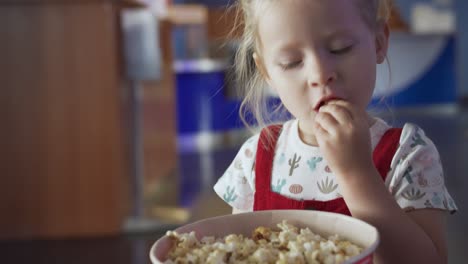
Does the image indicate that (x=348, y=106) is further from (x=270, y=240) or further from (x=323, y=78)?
(x=270, y=240)

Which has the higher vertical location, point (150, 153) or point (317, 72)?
point (317, 72)

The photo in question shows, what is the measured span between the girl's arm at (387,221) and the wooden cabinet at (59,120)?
2255 millimetres

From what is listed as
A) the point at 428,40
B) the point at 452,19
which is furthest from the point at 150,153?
the point at 452,19

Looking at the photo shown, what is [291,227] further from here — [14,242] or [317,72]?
[14,242]

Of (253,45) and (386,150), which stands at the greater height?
(253,45)

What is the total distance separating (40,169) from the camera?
111 inches

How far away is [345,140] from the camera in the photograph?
665mm

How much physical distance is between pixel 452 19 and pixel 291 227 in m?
8.53

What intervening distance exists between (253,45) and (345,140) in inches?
10.6

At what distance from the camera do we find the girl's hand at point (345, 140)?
2.17ft

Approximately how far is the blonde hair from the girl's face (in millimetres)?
44

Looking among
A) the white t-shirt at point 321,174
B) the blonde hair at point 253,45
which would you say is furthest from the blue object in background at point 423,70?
the white t-shirt at point 321,174

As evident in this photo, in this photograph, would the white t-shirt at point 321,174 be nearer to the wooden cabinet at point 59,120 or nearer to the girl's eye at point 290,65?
the girl's eye at point 290,65

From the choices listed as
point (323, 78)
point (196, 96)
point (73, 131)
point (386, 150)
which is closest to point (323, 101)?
point (323, 78)
